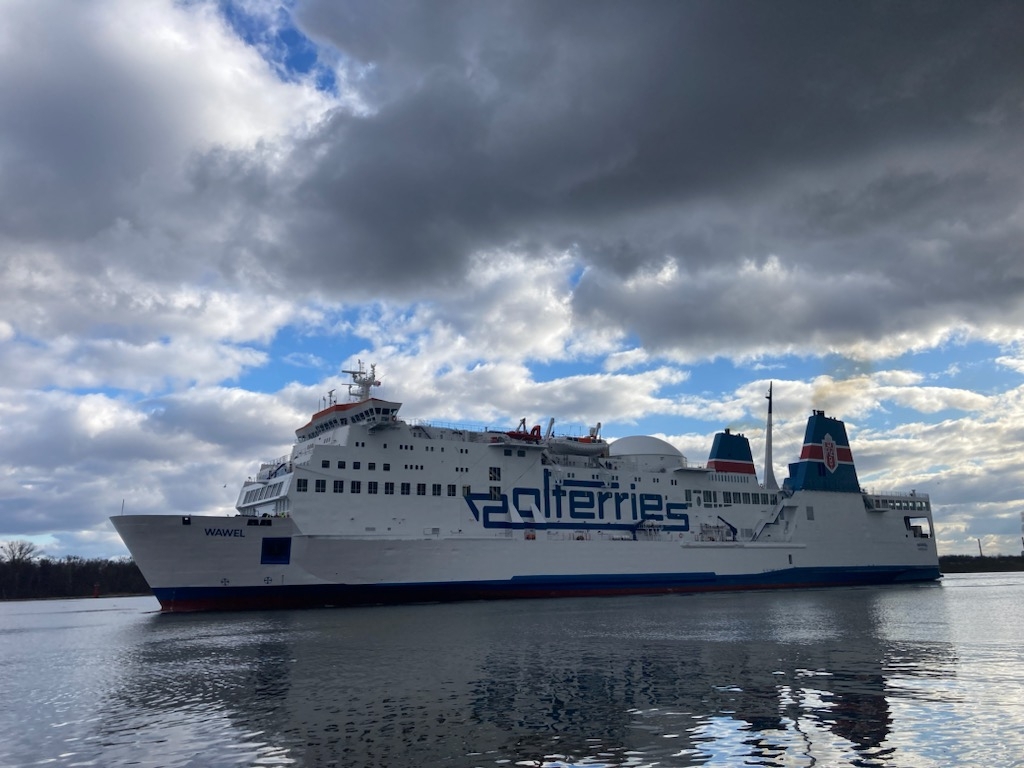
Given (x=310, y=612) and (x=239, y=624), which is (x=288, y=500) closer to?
(x=310, y=612)

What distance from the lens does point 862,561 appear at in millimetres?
49188

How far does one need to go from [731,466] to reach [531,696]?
123 feet

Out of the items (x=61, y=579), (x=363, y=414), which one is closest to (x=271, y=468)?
(x=363, y=414)

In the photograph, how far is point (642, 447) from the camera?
4512cm

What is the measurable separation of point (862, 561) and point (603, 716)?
45.5 m

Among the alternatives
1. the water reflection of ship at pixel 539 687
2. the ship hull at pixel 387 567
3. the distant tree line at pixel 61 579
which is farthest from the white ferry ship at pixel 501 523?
the distant tree line at pixel 61 579

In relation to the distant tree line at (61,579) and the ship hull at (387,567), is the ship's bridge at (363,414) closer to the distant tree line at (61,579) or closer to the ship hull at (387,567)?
the ship hull at (387,567)

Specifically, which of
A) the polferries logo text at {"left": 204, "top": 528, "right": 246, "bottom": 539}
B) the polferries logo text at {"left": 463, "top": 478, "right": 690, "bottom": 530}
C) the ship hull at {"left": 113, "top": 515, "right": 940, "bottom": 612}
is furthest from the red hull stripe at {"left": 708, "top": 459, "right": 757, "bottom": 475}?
the polferries logo text at {"left": 204, "top": 528, "right": 246, "bottom": 539}

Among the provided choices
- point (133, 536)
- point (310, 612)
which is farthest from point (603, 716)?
point (133, 536)

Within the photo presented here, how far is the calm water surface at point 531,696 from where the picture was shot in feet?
27.9

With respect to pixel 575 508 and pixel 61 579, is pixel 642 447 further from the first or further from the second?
pixel 61 579

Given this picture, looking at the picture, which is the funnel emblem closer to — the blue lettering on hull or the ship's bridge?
the blue lettering on hull

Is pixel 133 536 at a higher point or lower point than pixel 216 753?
higher

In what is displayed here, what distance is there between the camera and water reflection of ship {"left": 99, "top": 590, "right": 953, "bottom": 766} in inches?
344
